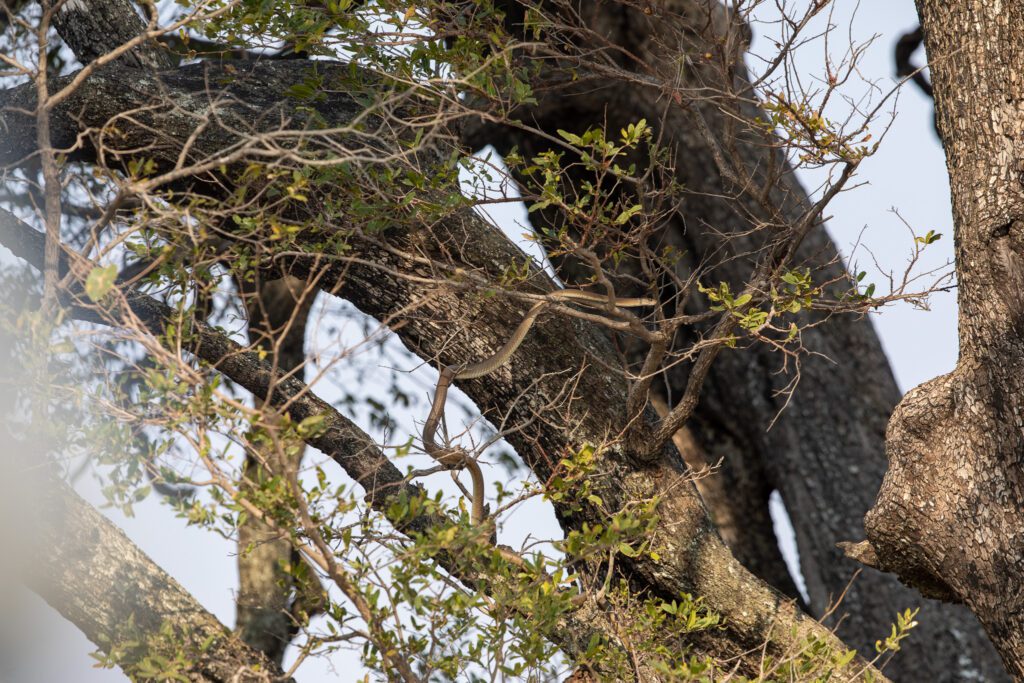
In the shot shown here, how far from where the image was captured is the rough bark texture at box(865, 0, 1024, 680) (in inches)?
120

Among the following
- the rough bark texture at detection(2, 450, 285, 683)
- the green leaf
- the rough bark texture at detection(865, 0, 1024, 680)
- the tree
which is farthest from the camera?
the rough bark texture at detection(2, 450, 285, 683)

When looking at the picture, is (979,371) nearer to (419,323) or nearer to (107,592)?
(419,323)

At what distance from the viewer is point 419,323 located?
3791 millimetres

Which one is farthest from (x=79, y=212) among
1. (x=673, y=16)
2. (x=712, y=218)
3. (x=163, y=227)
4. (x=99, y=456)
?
(x=712, y=218)

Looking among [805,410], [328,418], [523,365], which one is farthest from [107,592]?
[805,410]

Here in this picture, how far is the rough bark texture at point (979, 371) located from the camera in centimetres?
305

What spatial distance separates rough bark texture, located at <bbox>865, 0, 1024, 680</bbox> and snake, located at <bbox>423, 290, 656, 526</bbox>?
1.01 meters

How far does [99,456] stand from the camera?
254 cm

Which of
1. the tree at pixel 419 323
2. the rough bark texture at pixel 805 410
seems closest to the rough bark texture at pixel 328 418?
the tree at pixel 419 323

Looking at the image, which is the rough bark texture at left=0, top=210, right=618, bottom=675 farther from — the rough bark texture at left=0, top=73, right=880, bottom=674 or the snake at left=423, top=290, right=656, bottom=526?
the snake at left=423, top=290, right=656, bottom=526

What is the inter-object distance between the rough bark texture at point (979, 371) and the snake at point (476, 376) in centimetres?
101

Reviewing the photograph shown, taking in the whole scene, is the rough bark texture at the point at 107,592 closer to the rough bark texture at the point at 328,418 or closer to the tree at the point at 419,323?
the tree at the point at 419,323

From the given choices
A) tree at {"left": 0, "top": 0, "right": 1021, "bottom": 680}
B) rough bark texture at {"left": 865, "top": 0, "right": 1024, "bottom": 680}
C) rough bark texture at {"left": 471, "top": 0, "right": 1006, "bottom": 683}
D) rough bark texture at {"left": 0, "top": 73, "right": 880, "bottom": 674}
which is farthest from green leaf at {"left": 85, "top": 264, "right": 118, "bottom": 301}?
rough bark texture at {"left": 471, "top": 0, "right": 1006, "bottom": 683}

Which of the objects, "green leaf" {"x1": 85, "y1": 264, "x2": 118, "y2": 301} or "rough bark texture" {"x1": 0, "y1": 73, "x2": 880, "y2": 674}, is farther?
"rough bark texture" {"x1": 0, "y1": 73, "x2": 880, "y2": 674}
